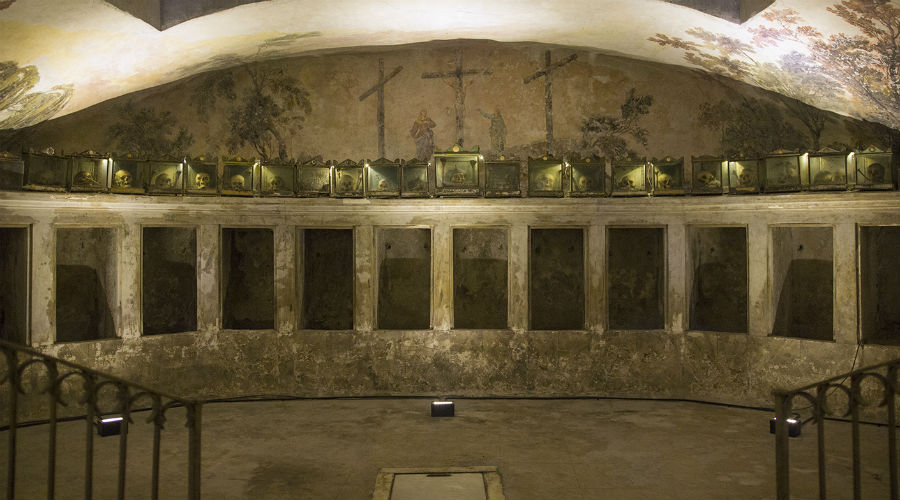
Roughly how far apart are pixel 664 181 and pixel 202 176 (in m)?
6.67

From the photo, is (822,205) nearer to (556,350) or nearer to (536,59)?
(556,350)

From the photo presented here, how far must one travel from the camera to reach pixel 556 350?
11.0m

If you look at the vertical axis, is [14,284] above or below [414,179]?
below

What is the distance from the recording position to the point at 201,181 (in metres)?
10.6

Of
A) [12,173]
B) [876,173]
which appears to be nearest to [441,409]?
[12,173]

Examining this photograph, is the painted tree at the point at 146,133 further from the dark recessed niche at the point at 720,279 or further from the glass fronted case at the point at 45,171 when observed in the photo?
the dark recessed niche at the point at 720,279

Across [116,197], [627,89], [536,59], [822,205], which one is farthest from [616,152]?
[116,197]

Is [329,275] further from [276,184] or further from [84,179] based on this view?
[84,179]

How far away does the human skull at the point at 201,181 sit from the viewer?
1053 centimetres

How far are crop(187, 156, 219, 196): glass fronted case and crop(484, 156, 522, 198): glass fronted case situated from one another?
3961mm

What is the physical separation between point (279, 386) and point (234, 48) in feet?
16.2

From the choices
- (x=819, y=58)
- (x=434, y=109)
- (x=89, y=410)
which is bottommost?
(x=89, y=410)

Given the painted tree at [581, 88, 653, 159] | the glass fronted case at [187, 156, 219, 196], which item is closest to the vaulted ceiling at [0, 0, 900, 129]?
the painted tree at [581, 88, 653, 159]

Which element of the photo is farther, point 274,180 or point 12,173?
point 274,180
